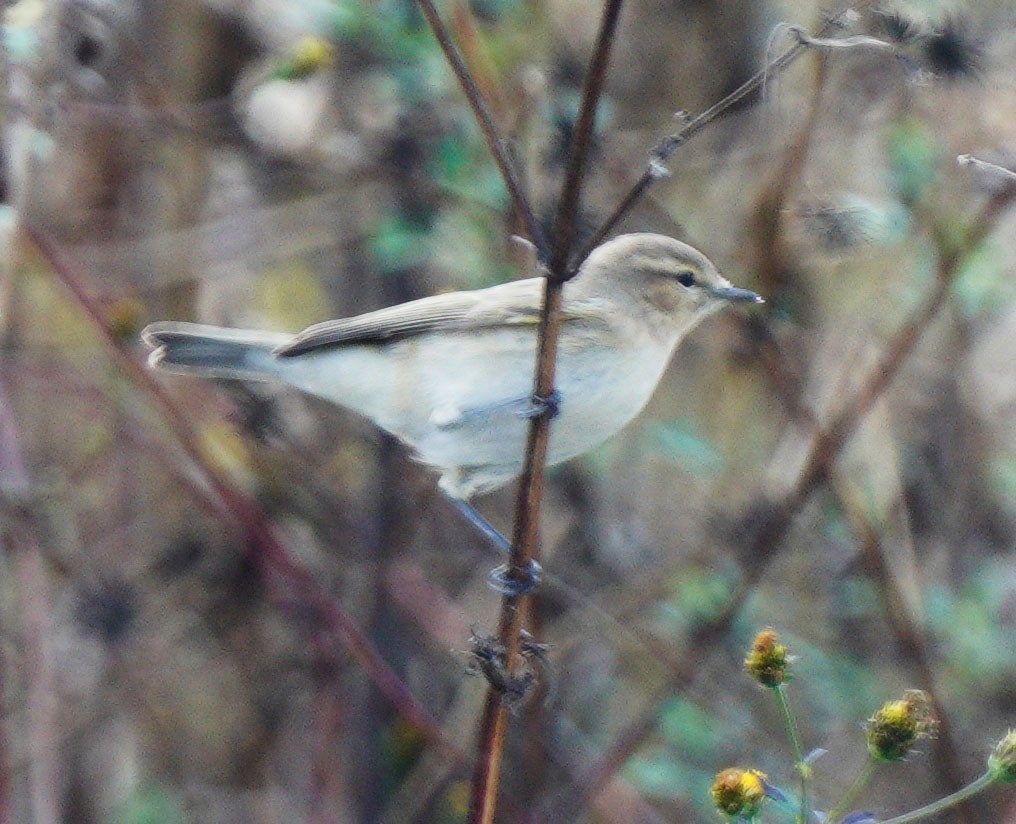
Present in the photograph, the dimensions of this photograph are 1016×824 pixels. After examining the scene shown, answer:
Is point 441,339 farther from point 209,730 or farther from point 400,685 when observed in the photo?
point 209,730

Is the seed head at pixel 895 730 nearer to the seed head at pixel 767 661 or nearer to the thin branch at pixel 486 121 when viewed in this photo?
the seed head at pixel 767 661

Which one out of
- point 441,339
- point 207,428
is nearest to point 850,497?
point 441,339

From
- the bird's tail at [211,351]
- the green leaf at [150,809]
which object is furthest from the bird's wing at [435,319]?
the green leaf at [150,809]

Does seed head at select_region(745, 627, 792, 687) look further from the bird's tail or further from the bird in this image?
the bird's tail

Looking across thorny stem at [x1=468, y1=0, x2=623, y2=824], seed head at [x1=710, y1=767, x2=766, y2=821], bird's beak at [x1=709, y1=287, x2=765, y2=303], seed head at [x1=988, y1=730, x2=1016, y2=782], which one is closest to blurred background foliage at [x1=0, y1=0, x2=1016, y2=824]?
bird's beak at [x1=709, y1=287, x2=765, y2=303]

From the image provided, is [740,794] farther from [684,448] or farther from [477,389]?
[684,448]

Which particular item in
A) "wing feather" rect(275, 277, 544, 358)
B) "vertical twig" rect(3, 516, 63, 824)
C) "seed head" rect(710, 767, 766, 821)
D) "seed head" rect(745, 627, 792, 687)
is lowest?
"vertical twig" rect(3, 516, 63, 824)

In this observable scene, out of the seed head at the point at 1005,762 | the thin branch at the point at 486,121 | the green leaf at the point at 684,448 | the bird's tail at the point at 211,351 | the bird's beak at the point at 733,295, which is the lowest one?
the green leaf at the point at 684,448
